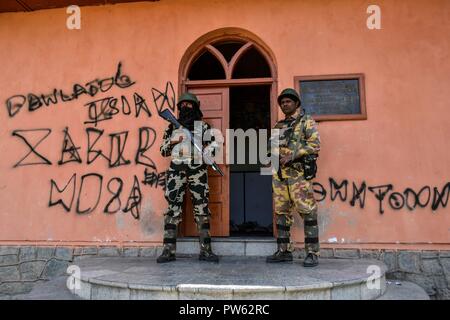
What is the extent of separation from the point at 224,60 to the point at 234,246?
2753 mm

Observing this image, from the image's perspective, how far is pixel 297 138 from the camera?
14.3 feet

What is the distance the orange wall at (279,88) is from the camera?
4.84 m

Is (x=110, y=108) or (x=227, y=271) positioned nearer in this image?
(x=227, y=271)

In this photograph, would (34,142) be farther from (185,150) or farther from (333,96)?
(333,96)

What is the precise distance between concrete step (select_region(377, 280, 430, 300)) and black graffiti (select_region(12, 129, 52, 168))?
4801mm

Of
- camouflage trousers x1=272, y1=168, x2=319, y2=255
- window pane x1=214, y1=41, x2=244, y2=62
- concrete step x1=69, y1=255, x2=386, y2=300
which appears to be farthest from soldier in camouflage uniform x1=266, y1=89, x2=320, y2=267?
window pane x1=214, y1=41, x2=244, y2=62

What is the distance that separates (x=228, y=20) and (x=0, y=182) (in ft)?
13.8

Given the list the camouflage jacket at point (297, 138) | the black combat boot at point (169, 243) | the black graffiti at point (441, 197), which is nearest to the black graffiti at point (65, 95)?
the black combat boot at point (169, 243)

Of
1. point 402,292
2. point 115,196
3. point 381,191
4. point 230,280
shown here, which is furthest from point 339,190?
point 115,196

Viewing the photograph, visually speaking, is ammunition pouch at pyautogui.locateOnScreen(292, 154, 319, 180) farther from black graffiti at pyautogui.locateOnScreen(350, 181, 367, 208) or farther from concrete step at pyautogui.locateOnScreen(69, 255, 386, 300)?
concrete step at pyautogui.locateOnScreen(69, 255, 386, 300)

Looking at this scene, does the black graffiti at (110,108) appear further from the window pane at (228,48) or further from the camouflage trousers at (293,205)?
the camouflage trousers at (293,205)

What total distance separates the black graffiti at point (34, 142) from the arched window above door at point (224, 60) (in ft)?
7.76

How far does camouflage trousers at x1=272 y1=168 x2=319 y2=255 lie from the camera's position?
418 cm

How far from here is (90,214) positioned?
5.21 m
